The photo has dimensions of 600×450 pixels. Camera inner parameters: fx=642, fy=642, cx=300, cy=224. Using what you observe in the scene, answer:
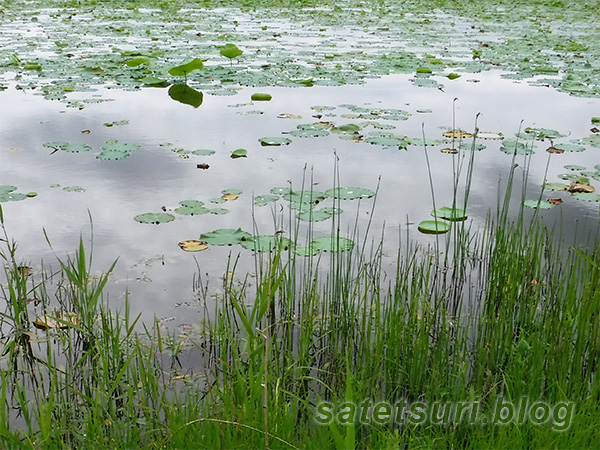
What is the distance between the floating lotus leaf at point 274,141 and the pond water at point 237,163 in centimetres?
5

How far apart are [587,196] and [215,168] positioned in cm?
221

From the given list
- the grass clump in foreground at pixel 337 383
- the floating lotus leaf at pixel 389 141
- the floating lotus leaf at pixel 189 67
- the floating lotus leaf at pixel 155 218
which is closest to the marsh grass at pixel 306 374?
the grass clump in foreground at pixel 337 383

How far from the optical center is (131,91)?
20.4 ft

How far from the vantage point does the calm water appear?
297 cm

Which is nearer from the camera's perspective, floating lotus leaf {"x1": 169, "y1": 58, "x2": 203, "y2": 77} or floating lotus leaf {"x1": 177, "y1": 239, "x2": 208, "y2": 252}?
floating lotus leaf {"x1": 177, "y1": 239, "x2": 208, "y2": 252}

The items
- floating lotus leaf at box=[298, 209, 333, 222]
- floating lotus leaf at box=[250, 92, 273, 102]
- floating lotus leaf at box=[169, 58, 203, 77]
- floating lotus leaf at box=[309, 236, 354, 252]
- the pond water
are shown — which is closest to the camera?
floating lotus leaf at box=[309, 236, 354, 252]

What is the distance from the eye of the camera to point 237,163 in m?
4.17

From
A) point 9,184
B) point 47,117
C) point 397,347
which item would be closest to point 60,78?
point 47,117

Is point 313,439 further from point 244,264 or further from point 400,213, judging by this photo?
point 400,213

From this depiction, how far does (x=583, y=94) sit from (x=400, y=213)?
143 inches

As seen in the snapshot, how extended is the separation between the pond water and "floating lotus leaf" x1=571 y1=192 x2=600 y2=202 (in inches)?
2.2

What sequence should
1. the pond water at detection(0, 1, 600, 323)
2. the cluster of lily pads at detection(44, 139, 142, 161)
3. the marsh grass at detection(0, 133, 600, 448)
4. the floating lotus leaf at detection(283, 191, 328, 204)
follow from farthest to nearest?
the cluster of lily pads at detection(44, 139, 142, 161), the floating lotus leaf at detection(283, 191, 328, 204), the pond water at detection(0, 1, 600, 323), the marsh grass at detection(0, 133, 600, 448)

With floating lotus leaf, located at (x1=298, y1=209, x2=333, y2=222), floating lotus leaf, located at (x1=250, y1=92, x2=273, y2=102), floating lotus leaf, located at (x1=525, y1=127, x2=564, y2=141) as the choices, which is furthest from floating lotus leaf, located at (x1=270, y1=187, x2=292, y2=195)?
floating lotus leaf, located at (x1=250, y1=92, x2=273, y2=102)

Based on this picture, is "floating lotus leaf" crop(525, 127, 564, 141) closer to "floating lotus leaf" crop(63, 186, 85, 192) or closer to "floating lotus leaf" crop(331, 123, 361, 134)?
"floating lotus leaf" crop(331, 123, 361, 134)
